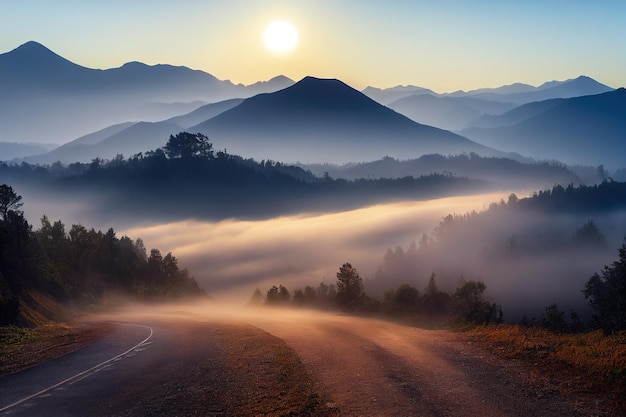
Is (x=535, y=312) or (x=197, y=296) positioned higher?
(x=197, y=296)

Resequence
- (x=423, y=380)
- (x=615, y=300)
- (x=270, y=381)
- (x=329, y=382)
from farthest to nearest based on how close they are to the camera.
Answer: (x=615, y=300), (x=270, y=381), (x=329, y=382), (x=423, y=380)

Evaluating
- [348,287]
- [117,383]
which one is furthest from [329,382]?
[348,287]

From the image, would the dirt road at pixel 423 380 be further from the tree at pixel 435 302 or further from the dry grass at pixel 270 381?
the tree at pixel 435 302

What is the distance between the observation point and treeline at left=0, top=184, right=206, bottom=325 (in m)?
51.3

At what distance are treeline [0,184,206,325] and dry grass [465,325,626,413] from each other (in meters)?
32.0

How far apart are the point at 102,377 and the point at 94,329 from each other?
16.1m

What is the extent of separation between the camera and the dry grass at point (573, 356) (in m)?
14.8

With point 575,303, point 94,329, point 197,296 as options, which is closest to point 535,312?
point 575,303

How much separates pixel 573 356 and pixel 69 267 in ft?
269

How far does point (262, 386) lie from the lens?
1736 centimetres

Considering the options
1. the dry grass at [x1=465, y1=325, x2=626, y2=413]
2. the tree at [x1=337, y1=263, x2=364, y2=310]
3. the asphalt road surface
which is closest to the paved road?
the asphalt road surface

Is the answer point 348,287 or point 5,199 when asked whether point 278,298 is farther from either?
point 5,199

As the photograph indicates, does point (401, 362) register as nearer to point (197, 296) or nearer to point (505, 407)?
point (505, 407)

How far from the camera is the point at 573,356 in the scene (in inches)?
701
